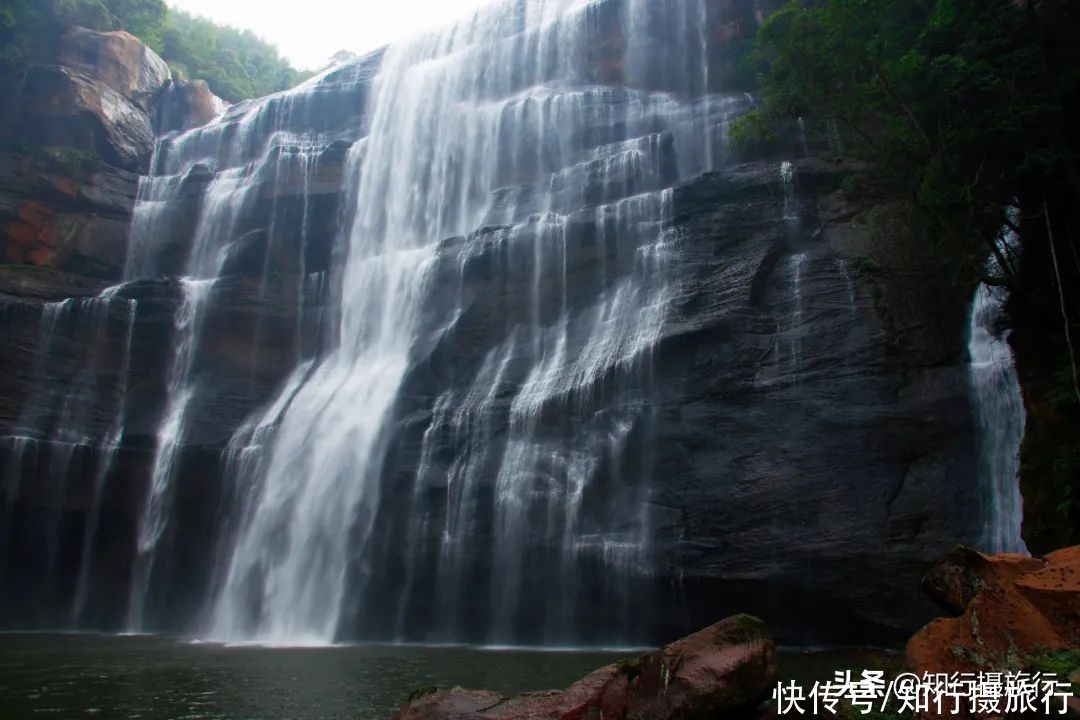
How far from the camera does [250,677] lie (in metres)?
12.5

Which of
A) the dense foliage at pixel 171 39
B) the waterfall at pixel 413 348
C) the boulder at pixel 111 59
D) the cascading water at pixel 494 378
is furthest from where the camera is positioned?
the boulder at pixel 111 59

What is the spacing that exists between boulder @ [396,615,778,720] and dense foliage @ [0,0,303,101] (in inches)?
1392

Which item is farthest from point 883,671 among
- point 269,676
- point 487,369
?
point 487,369

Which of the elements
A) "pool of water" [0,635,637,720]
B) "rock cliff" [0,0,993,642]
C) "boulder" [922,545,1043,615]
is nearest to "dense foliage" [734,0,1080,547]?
"rock cliff" [0,0,993,642]

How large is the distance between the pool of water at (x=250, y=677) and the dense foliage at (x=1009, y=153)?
8.43 metres

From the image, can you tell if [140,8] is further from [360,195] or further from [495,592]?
[495,592]

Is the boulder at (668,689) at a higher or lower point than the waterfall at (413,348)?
lower

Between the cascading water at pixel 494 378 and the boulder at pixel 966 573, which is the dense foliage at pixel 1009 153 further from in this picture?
the cascading water at pixel 494 378

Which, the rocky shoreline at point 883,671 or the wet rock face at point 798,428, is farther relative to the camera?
the wet rock face at point 798,428

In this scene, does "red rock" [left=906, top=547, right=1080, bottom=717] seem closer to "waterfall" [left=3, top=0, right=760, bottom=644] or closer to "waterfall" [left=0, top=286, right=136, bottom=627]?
"waterfall" [left=3, top=0, right=760, bottom=644]

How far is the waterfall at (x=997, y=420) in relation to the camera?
1391 cm

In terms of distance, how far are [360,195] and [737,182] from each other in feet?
47.9

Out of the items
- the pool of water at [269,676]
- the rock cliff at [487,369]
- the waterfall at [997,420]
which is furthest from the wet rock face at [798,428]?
the pool of water at [269,676]

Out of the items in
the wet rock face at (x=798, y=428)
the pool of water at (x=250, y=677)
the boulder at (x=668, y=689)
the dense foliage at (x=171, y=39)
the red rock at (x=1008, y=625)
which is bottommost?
the pool of water at (x=250, y=677)
